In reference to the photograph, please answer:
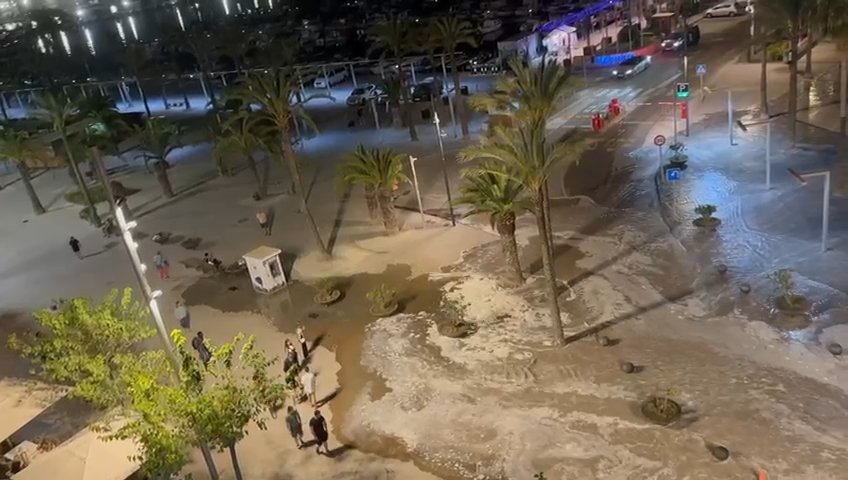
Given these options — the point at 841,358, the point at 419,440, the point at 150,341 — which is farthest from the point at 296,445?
the point at 841,358

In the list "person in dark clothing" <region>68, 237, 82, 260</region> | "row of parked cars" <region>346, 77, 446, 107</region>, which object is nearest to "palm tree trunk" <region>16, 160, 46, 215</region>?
"person in dark clothing" <region>68, 237, 82, 260</region>

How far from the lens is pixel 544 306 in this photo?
24.7 m

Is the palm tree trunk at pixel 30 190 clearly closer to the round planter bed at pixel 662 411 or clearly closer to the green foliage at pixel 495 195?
the green foliage at pixel 495 195

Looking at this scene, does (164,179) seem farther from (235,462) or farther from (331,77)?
(235,462)

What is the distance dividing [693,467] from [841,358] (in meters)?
6.18

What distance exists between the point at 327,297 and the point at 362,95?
31.8m

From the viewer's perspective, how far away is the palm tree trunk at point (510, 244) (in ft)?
83.0

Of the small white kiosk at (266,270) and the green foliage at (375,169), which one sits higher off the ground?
the green foliage at (375,169)

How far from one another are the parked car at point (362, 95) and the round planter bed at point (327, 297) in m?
27.8

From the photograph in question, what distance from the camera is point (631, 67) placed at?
176 ft

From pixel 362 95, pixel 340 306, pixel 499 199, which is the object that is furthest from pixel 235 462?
pixel 362 95

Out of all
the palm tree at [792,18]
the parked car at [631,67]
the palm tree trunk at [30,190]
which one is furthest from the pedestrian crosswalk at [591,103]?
the palm tree trunk at [30,190]

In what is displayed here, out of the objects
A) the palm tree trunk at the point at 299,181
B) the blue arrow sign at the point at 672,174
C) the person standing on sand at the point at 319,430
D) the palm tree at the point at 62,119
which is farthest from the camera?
the palm tree at the point at 62,119

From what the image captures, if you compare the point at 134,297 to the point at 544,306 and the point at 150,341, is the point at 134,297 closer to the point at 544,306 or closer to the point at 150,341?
the point at 150,341
